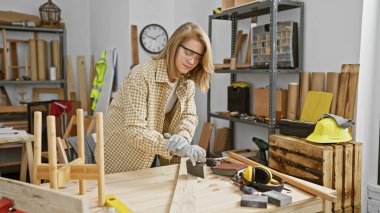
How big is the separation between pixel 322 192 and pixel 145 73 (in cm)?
92

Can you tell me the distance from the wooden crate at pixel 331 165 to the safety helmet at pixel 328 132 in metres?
0.03

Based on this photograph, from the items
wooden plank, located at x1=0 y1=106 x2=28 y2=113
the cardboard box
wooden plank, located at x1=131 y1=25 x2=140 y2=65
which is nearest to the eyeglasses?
the cardboard box

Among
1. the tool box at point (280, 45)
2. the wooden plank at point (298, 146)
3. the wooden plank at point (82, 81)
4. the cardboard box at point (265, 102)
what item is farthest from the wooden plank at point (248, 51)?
the wooden plank at point (82, 81)

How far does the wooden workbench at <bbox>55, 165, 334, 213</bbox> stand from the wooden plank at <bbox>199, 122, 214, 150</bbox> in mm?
2257

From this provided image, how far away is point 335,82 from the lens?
2572mm

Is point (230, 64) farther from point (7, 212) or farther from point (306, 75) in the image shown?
point (7, 212)

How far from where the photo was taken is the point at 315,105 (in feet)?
8.71

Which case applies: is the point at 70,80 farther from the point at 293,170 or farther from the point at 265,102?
the point at 293,170

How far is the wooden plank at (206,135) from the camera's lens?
3938mm

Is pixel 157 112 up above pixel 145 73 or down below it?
below

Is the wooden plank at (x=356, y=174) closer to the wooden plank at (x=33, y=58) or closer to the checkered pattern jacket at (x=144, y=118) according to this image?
the checkered pattern jacket at (x=144, y=118)

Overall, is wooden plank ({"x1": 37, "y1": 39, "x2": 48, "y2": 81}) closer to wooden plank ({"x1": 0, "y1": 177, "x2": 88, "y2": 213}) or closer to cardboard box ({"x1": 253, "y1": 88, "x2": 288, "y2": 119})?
cardboard box ({"x1": 253, "y1": 88, "x2": 288, "y2": 119})

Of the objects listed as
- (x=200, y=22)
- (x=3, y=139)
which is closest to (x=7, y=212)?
(x=3, y=139)

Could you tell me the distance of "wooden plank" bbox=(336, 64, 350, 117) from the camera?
8.24 feet
